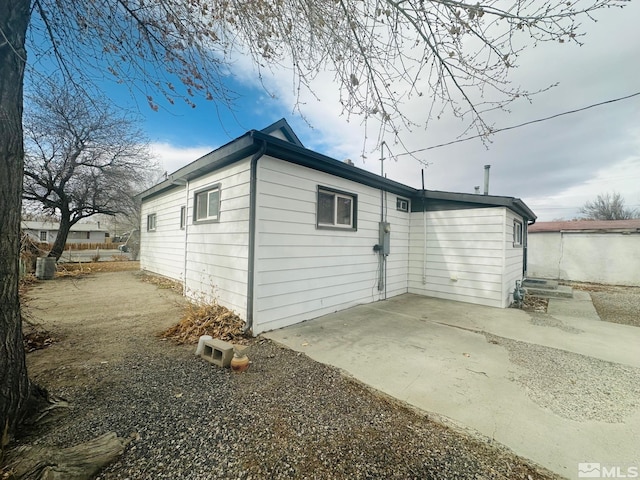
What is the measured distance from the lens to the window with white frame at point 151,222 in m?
10.1

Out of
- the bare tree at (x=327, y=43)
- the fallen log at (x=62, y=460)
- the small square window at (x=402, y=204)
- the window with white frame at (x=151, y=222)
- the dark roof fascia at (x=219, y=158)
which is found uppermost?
the bare tree at (x=327, y=43)

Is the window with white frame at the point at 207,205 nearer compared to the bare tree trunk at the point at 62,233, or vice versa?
the window with white frame at the point at 207,205

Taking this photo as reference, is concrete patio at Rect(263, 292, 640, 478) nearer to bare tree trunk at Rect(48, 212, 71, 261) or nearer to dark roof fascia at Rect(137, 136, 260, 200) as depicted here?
dark roof fascia at Rect(137, 136, 260, 200)

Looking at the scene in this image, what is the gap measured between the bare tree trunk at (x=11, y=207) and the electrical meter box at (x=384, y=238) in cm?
573

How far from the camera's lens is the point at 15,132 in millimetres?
1781

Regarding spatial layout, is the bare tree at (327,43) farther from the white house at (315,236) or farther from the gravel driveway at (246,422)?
the gravel driveway at (246,422)

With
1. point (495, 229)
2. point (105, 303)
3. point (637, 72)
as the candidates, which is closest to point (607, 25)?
point (637, 72)

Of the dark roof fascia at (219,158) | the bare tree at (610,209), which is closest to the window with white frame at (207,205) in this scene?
the dark roof fascia at (219,158)

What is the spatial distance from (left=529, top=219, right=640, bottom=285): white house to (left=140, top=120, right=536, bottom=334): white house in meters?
5.96

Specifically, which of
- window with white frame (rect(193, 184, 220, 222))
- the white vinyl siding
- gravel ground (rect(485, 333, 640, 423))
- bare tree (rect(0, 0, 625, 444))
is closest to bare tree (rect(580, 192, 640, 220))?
the white vinyl siding

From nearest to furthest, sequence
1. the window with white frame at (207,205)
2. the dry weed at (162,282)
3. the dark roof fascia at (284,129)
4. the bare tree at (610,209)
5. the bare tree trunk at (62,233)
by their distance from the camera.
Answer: the window with white frame at (207,205) < the dark roof fascia at (284,129) < the dry weed at (162,282) < the bare tree trunk at (62,233) < the bare tree at (610,209)

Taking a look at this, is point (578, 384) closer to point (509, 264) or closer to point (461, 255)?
point (461, 255)

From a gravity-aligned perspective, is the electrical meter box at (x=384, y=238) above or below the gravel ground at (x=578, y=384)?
above

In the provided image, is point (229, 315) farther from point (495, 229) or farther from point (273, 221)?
point (495, 229)
